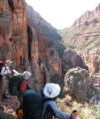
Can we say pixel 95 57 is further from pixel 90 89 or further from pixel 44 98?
pixel 44 98

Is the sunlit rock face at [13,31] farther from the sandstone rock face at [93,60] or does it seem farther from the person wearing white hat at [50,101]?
Answer: the sandstone rock face at [93,60]

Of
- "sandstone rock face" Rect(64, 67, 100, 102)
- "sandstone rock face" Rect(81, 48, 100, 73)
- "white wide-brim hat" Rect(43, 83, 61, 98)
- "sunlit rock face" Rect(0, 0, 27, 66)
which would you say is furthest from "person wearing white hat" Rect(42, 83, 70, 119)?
"sandstone rock face" Rect(81, 48, 100, 73)

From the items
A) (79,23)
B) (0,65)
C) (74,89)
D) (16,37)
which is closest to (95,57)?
(79,23)

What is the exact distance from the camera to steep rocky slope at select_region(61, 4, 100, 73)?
104 metres

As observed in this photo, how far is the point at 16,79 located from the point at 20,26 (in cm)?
2279

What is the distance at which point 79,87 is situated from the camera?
68.0 feet

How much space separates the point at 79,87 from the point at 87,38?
392 feet

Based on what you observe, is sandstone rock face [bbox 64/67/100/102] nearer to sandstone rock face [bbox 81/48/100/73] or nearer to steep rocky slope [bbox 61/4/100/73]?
sandstone rock face [bbox 81/48/100/73]

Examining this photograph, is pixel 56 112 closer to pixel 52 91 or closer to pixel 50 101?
pixel 50 101

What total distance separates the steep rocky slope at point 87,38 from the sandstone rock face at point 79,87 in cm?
7982

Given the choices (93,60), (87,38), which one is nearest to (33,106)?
(93,60)

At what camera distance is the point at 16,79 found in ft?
23.5

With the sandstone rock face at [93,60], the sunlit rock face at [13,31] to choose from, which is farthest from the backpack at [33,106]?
the sandstone rock face at [93,60]

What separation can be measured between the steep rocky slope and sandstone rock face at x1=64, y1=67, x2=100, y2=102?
79.8 metres
